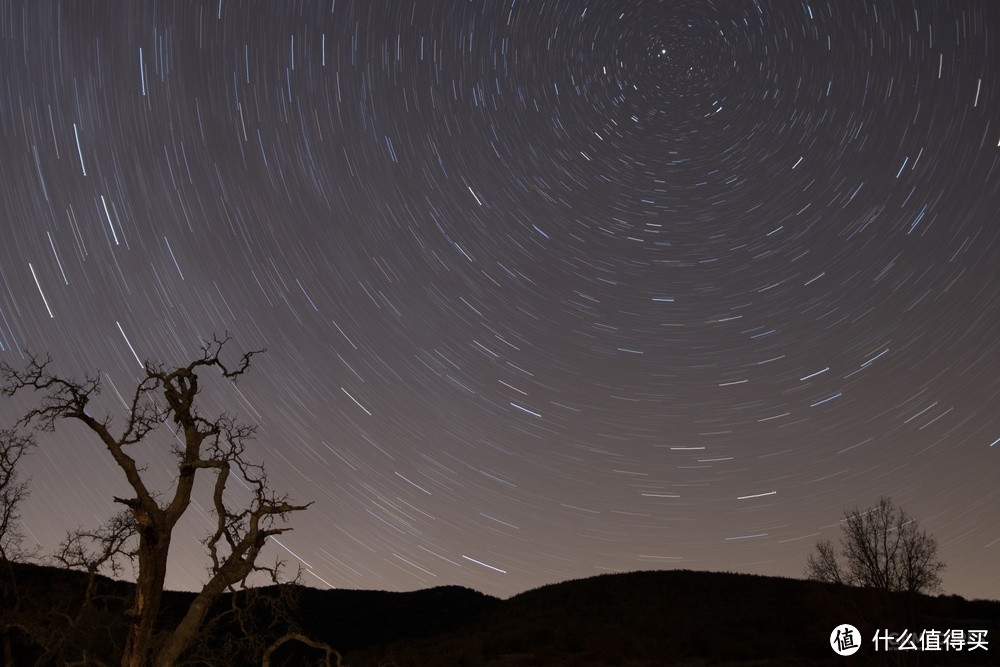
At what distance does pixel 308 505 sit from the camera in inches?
471

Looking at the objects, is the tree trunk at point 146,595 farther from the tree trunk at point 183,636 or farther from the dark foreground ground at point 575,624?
the dark foreground ground at point 575,624

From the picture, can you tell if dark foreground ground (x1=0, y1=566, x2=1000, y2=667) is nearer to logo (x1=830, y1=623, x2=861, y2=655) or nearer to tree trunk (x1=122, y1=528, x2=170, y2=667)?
logo (x1=830, y1=623, x2=861, y2=655)

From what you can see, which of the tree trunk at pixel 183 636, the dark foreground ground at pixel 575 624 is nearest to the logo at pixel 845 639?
the dark foreground ground at pixel 575 624

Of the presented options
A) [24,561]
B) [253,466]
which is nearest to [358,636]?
[24,561]

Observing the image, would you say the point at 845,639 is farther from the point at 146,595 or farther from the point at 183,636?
the point at 146,595

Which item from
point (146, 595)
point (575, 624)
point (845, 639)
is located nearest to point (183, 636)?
point (146, 595)

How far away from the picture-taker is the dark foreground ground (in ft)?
64.7

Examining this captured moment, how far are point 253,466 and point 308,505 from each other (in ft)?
4.68

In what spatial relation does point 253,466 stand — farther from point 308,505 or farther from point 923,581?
point 923,581

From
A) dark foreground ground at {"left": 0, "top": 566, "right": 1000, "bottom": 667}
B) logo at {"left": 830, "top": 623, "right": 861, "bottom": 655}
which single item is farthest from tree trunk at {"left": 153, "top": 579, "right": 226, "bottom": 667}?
logo at {"left": 830, "top": 623, "right": 861, "bottom": 655}

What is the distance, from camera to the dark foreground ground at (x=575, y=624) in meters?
19.7

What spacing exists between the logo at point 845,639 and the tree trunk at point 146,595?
67.2 ft

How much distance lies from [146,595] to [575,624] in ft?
98.8

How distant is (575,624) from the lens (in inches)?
1471
